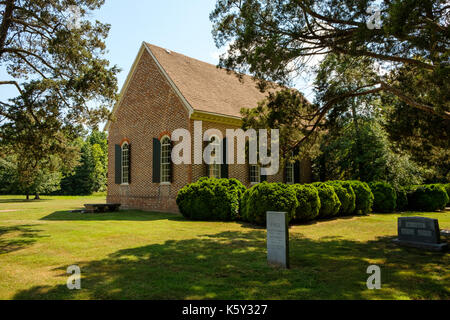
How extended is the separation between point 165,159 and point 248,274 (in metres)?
11.8

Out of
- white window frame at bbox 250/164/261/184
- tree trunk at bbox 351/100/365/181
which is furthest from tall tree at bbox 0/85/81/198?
tree trunk at bbox 351/100/365/181

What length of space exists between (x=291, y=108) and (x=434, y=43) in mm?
3968

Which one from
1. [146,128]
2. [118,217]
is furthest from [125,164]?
[118,217]

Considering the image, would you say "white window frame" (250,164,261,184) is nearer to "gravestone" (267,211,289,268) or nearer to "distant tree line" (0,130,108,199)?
"distant tree line" (0,130,108,199)

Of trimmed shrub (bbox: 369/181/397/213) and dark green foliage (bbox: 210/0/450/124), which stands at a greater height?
dark green foliage (bbox: 210/0/450/124)

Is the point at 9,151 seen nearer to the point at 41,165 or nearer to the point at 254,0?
the point at 41,165

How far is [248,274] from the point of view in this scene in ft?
18.5

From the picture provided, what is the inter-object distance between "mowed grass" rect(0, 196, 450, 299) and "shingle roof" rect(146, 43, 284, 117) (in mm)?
7984

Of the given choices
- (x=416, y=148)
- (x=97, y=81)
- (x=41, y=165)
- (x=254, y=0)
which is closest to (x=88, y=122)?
(x=97, y=81)

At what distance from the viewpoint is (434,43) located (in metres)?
6.20

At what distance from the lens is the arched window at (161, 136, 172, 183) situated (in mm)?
16484

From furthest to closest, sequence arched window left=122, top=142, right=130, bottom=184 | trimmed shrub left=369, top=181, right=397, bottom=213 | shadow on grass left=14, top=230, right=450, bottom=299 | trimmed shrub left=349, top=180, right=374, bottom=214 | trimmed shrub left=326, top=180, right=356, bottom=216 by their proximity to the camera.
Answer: arched window left=122, top=142, right=130, bottom=184 → trimmed shrub left=369, top=181, right=397, bottom=213 → trimmed shrub left=349, top=180, right=374, bottom=214 → trimmed shrub left=326, top=180, right=356, bottom=216 → shadow on grass left=14, top=230, right=450, bottom=299

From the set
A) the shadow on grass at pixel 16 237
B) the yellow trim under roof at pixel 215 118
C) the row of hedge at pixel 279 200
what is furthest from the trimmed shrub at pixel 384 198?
the shadow on grass at pixel 16 237

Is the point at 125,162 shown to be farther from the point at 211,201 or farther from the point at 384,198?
the point at 384,198
